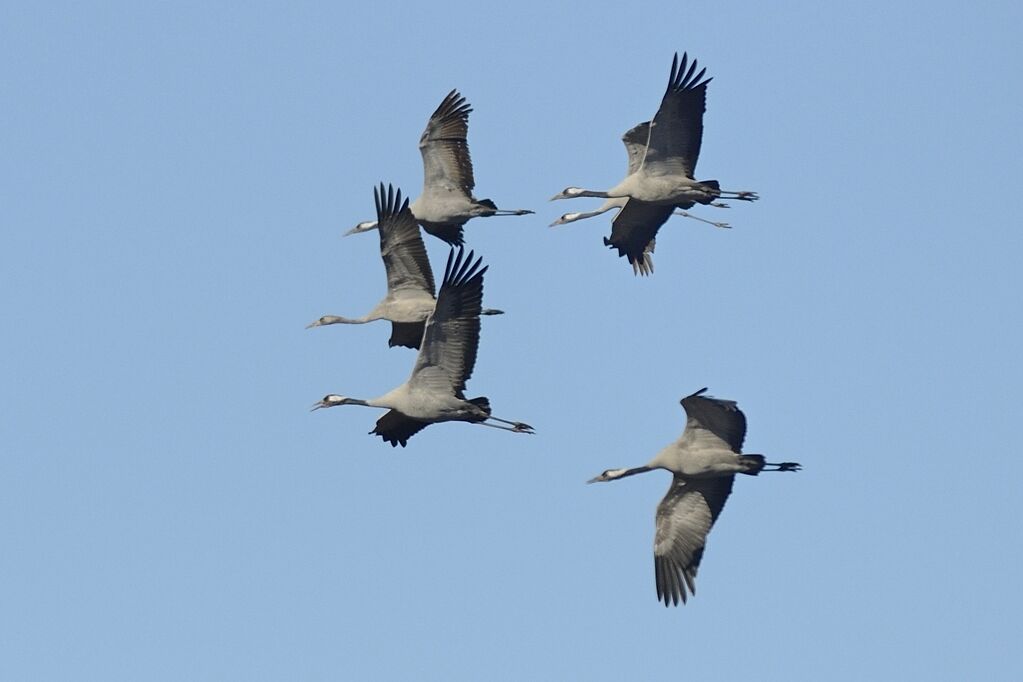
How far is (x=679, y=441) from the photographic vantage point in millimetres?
22766

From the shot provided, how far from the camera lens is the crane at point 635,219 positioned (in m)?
27.4

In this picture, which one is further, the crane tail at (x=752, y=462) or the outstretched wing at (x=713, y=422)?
the crane tail at (x=752, y=462)

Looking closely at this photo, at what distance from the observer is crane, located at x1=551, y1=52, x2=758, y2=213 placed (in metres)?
24.1

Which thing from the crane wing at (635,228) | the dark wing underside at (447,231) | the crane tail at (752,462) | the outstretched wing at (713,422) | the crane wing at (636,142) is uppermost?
the crane wing at (636,142)

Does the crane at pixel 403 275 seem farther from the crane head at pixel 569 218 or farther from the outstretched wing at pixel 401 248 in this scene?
the crane head at pixel 569 218

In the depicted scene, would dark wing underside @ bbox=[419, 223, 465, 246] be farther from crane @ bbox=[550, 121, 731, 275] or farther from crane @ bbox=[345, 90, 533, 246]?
crane @ bbox=[550, 121, 731, 275]

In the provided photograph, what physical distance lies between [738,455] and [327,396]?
17.2 feet

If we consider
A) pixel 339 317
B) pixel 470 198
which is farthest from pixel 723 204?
pixel 339 317

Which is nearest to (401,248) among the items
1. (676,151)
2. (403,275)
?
(403,275)

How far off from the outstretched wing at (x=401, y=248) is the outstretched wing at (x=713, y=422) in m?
4.37

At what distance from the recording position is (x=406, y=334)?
84.0ft

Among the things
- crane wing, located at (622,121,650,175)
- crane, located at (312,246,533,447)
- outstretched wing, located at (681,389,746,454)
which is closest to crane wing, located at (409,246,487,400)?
crane, located at (312,246,533,447)

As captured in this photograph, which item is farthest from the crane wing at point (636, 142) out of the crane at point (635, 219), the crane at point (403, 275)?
the crane at point (403, 275)

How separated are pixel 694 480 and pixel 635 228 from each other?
5.58 m
